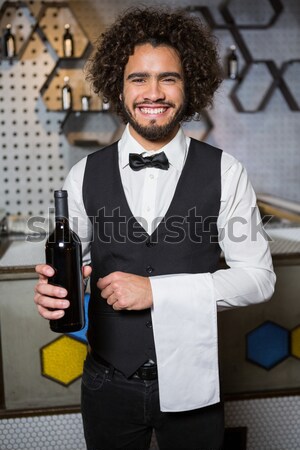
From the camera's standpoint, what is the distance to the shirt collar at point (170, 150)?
1.71 metres

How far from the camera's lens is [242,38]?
4367mm

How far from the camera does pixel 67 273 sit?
1.43m

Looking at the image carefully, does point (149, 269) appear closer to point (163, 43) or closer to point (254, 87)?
point (163, 43)

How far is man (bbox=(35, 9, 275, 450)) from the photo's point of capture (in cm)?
154

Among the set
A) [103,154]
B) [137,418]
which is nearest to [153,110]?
[103,154]

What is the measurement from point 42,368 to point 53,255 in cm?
121

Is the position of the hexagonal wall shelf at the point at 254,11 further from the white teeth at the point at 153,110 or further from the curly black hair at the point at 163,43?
the white teeth at the point at 153,110

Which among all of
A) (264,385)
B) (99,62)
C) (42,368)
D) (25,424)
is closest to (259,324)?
(264,385)

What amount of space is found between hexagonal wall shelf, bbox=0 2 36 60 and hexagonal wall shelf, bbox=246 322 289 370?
9.08 feet

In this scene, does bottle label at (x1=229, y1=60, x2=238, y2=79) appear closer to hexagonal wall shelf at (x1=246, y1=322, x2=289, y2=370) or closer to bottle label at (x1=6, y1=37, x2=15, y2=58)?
bottle label at (x1=6, y1=37, x2=15, y2=58)

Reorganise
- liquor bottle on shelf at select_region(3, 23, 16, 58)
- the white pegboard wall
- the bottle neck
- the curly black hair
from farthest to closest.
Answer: the white pegboard wall < liquor bottle on shelf at select_region(3, 23, 16, 58) < the curly black hair < the bottle neck

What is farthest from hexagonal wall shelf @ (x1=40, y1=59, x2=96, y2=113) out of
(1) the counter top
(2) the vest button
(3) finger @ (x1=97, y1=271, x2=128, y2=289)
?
(3) finger @ (x1=97, y1=271, x2=128, y2=289)

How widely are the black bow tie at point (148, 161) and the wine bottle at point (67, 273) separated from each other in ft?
1.18

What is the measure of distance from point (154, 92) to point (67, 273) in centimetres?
58
